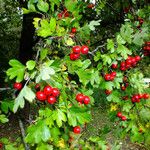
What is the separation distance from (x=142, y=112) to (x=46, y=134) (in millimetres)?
1361

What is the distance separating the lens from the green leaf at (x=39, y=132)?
6.70 feet

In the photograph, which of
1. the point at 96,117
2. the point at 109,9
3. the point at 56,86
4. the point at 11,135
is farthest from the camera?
the point at 96,117

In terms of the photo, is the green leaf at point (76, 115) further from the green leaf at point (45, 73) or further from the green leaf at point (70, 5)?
the green leaf at point (70, 5)

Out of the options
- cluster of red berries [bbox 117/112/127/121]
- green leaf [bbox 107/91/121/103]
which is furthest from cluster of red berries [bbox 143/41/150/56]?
cluster of red berries [bbox 117/112/127/121]

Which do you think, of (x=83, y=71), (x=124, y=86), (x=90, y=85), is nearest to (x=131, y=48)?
(x=124, y=86)

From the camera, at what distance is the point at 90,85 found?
2.86 metres

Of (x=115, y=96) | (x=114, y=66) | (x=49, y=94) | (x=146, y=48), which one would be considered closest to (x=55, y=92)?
(x=49, y=94)

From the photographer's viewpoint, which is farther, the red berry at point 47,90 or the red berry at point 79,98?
the red berry at point 79,98

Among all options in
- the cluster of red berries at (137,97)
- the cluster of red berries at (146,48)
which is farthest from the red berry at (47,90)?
the cluster of red berries at (146,48)

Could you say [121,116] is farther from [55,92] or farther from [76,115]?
[55,92]

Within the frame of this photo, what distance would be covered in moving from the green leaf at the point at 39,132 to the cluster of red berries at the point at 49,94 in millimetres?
160

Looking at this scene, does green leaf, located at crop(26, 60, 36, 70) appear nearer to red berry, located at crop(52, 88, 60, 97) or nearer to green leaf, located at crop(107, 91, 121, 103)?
red berry, located at crop(52, 88, 60, 97)

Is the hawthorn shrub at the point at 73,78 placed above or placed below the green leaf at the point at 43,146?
above

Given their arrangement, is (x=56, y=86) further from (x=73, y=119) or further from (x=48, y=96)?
(x=73, y=119)
